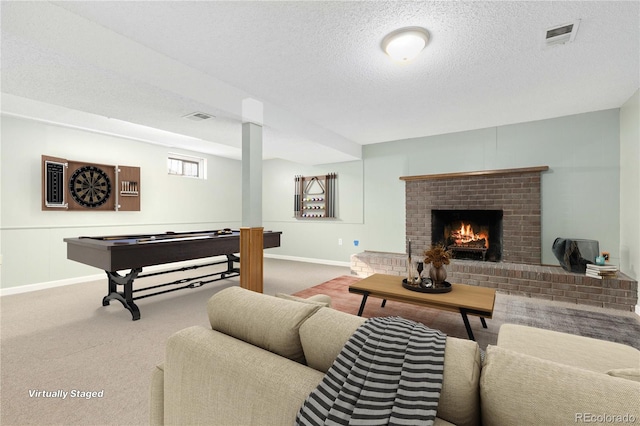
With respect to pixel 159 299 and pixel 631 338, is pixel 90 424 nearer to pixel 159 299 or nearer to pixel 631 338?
pixel 159 299

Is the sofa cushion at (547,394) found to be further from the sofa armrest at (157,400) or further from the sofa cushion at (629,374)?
the sofa armrest at (157,400)

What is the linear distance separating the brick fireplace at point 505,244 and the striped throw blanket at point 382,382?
3984 millimetres

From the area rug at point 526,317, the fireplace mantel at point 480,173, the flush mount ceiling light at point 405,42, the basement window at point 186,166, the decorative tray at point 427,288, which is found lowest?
the area rug at point 526,317

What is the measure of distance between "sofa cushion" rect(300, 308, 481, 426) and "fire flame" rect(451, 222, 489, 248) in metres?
4.55

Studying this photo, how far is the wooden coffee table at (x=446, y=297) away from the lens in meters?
2.37

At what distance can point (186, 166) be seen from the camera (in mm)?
6477

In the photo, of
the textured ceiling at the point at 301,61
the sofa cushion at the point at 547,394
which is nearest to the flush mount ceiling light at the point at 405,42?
the textured ceiling at the point at 301,61

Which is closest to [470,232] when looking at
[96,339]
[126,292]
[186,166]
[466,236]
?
[466,236]

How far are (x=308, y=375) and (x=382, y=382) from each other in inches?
9.6

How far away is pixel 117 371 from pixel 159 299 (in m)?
1.87

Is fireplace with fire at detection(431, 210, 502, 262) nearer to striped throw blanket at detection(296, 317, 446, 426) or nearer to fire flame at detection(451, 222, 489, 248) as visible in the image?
fire flame at detection(451, 222, 489, 248)

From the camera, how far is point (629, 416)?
22.9 inches

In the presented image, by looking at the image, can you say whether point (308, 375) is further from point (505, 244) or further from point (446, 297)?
point (505, 244)

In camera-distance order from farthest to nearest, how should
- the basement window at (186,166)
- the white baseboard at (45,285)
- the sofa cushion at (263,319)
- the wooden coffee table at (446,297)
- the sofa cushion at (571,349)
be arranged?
the basement window at (186,166)
the white baseboard at (45,285)
the wooden coffee table at (446,297)
the sofa cushion at (571,349)
the sofa cushion at (263,319)
